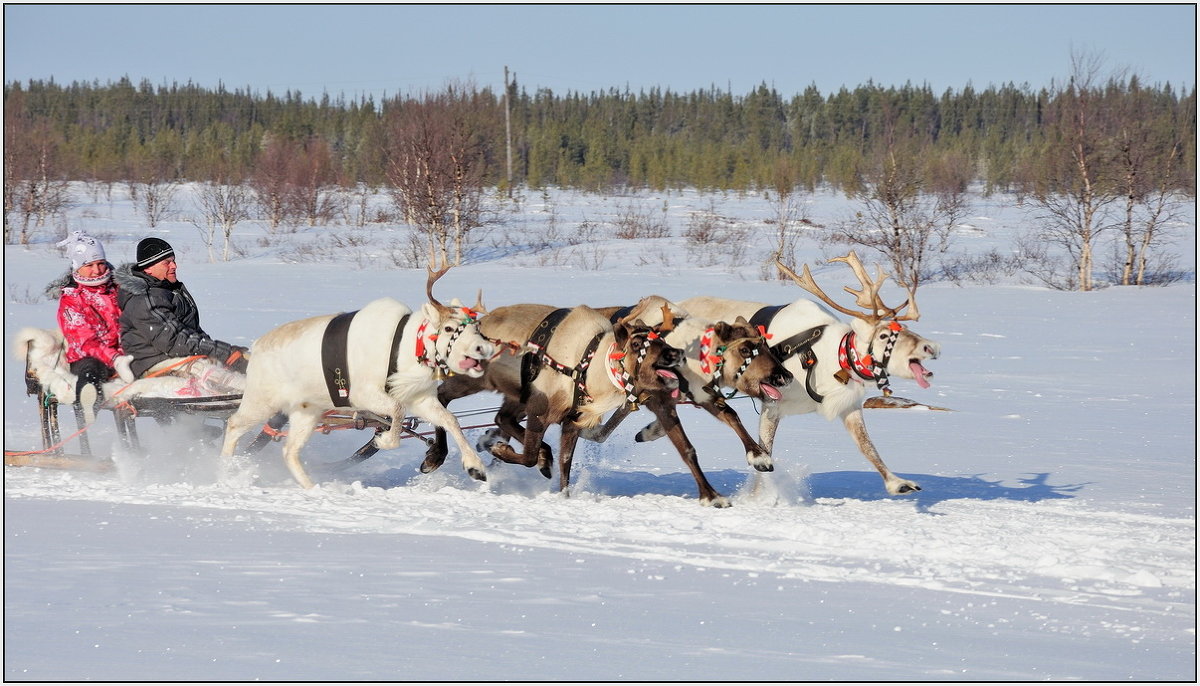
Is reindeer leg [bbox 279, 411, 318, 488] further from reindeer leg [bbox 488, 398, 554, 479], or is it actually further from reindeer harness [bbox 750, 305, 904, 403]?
reindeer harness [bbox 750, 305, 904, 403]

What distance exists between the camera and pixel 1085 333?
64.4ft

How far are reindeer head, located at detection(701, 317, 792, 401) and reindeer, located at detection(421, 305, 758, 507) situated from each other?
0.76 feet

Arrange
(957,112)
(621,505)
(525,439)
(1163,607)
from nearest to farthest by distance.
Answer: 1. (1163,607)
2. (621,505)
3. (525,439)
4. (957,112)

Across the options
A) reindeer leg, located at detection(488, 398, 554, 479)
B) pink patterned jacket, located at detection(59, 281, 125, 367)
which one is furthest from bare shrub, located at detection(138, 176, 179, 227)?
reindeer leg, located at detection(488, 398, 554, 479)

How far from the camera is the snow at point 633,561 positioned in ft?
14.0

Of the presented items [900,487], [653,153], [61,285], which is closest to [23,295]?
[61,285]

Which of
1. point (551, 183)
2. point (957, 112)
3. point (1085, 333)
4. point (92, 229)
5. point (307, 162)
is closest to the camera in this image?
point (1085, 333)

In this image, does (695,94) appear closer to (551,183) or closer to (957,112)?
(957,112)

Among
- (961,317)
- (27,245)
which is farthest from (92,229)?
(961,317)

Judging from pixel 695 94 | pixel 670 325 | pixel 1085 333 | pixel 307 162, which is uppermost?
pixel 695 94

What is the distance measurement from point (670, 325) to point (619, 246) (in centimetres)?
2669

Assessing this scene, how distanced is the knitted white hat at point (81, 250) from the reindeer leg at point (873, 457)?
15.9 feet

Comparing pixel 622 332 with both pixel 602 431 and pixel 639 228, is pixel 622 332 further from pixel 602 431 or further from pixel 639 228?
A: pixel 639 228

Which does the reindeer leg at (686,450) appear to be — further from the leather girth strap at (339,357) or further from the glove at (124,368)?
the glove at (124,368)
